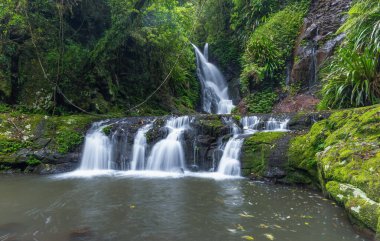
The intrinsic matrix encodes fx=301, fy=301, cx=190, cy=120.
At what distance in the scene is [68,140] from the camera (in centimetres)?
873

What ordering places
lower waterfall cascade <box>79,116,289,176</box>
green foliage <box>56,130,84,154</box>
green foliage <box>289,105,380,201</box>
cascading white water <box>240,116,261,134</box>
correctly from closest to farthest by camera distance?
green foliage <box>289,105,380,201</box>
lower waterfall cascade <box>79,116,289,176</box>
cascading white water <box>240,116,261,134</box>
green foliage <box>56,130,84,154</box>

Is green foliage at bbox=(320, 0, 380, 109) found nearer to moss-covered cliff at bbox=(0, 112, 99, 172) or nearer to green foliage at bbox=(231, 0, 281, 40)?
green foliage at bbox=(231, 0, 281, 40)

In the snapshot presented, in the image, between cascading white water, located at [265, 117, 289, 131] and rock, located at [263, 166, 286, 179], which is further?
cascading white water, located at [265, 117, 289, 131]

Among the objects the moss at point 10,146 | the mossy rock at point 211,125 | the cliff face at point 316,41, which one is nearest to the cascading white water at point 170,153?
the mossy rock at point 211,125

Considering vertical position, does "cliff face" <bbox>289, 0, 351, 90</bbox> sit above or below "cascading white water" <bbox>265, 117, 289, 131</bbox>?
above

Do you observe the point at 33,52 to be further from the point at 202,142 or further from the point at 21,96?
the point at 202,142

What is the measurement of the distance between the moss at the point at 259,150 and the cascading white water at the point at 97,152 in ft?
12.9

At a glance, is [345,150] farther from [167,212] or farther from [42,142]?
[42,142]

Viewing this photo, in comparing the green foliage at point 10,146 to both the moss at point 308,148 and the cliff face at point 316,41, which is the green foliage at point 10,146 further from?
the cliff face at point 316,41

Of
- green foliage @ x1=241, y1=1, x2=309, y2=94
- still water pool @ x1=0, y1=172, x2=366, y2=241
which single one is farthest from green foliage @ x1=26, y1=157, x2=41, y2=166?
green foliage @ x1=241, y1=1, x2=309, y2=94

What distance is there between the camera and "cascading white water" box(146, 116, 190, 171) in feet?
26.2

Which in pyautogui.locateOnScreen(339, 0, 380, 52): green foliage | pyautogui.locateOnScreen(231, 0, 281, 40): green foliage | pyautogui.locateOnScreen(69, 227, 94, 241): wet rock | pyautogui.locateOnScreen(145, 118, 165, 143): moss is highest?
pyautogui.locateOnScreen(231, 0, 281, 40): green foliage

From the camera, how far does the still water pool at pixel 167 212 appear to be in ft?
11.7

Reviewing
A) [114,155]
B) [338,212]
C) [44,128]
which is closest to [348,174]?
[338,212]
